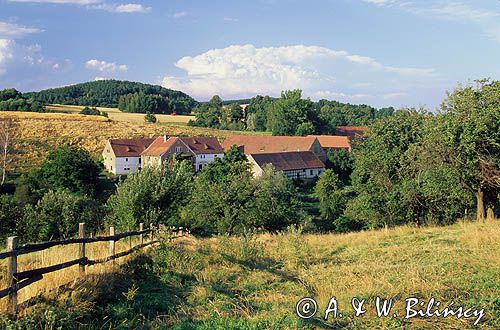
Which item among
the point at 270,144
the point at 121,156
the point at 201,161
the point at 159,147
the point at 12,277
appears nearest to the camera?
the point at 12,277

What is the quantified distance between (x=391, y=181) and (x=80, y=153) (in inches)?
1501

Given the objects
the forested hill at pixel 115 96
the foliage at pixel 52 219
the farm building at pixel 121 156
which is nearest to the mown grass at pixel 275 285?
the foliage at pixel 52 219

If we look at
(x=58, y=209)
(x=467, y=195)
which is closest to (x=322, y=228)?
(x=467, y=195)

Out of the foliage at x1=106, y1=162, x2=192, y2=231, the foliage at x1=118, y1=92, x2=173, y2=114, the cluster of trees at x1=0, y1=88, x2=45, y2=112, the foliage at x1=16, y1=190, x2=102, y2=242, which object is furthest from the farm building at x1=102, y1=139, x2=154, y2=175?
the foliage at x1=118, y1=92, x2=173, y2=114

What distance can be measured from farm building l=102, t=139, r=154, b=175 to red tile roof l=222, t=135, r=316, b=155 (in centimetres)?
1786

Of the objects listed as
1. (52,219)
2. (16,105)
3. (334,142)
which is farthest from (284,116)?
(52,219)

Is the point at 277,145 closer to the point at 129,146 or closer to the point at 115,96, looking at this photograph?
the point at 129,146

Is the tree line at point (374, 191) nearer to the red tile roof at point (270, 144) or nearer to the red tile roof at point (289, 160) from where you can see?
the red tile roof at point (289, 160)

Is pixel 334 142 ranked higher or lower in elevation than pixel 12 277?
higher

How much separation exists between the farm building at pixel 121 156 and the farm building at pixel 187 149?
1548 mm

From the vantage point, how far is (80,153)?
5256cm

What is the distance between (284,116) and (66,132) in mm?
45510

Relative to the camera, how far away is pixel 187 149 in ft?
233

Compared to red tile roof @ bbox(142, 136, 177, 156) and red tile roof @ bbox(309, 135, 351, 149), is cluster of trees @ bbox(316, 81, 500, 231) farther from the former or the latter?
red tile roof @ bbox(309, 135, 351, 149)
